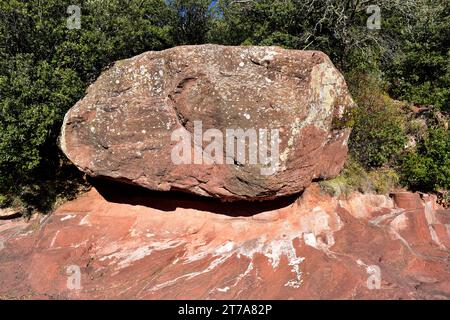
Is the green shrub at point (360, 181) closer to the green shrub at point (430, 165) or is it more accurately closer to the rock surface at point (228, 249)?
the rock surface at point (228, 249)

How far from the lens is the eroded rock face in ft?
20.8

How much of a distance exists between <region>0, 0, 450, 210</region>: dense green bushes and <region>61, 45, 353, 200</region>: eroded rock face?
1.15 metres

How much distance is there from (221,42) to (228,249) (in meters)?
9.49

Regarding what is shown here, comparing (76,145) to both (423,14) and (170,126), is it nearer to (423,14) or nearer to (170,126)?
(170,126)

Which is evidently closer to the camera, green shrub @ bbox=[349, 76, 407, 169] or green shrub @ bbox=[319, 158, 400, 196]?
green shrub @ bbox=[319, 158, 400, 196]

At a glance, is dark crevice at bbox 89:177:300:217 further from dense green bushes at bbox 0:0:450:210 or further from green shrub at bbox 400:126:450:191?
green shrub at bbox 400:126:450:191

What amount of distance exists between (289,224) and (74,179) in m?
5.57

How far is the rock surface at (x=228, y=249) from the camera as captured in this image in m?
5.89

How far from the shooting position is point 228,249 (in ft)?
22.1

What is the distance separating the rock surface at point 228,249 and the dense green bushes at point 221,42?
138cm

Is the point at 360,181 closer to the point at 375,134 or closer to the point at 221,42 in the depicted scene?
the point at 375,134

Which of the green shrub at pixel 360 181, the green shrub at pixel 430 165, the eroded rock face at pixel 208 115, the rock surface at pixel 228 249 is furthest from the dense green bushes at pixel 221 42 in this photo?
the rock surface at pixel 228 249

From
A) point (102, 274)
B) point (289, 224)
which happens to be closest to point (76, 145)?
point (102, 274)

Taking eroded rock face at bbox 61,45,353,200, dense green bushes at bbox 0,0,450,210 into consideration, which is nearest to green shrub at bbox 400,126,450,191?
dense green bushes at bbox 0,0,450,210
